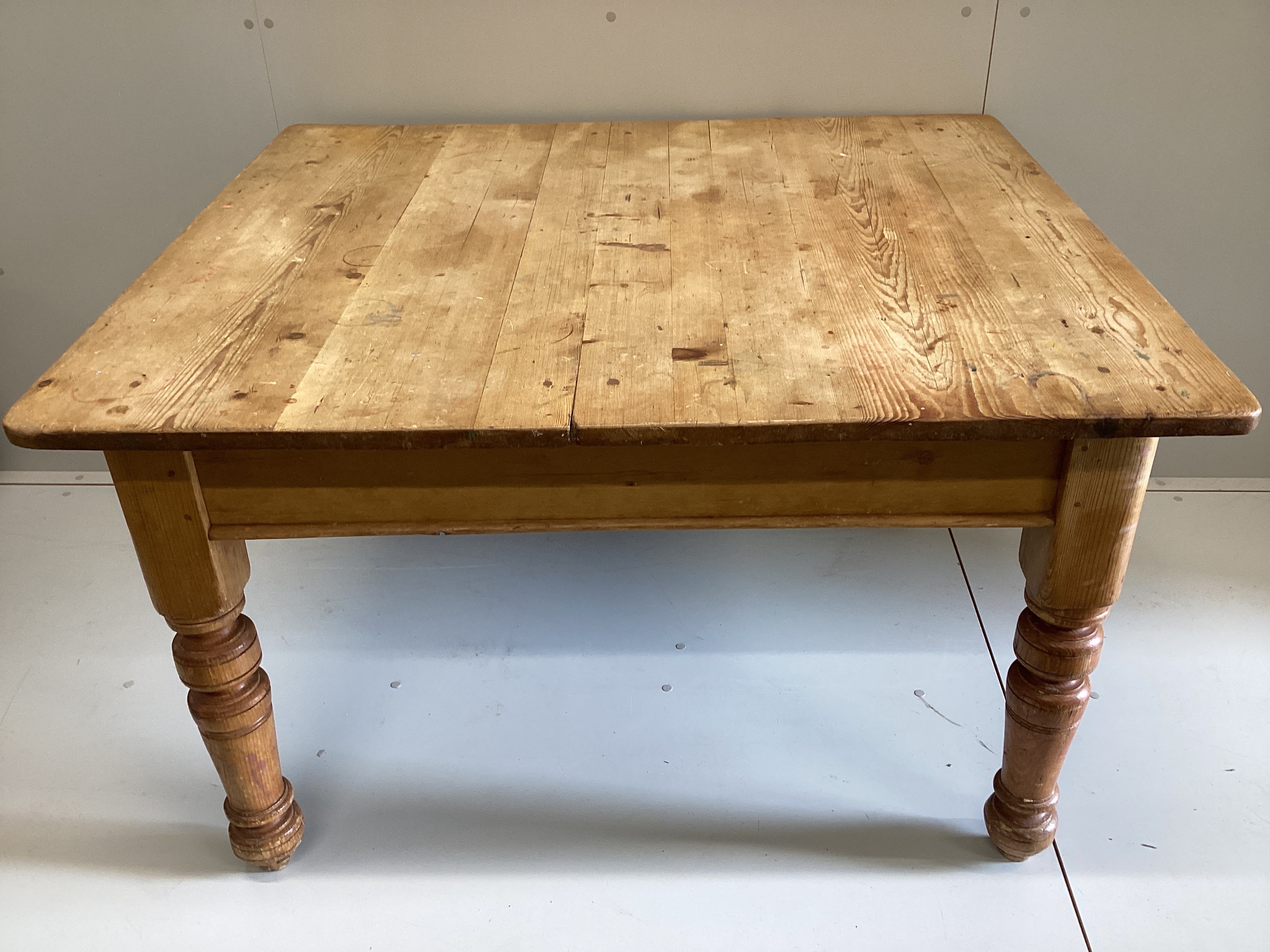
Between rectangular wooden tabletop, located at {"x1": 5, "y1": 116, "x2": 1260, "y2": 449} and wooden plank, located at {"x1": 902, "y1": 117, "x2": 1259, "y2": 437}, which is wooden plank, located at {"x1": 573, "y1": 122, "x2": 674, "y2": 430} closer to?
rectangular wooden tabletop, located at {"x1": 5, "y1": 116, "x2": 1260, "y2": 449}

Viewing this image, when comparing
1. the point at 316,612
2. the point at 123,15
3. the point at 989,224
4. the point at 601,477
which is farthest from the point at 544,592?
the point at 123,15

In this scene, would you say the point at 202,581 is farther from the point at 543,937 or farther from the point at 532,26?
the point at 532,26

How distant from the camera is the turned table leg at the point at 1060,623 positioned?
0.95 meters

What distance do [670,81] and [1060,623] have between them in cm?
103

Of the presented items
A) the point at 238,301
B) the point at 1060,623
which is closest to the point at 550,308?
the point at 238,301

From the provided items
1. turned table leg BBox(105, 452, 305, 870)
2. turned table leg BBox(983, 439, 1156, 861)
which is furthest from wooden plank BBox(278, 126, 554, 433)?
turned table leg BBox(983, 439, 1156, 861)

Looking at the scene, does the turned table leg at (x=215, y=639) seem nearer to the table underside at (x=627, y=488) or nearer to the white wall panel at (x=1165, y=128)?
the table underside at (x=627, y=488)

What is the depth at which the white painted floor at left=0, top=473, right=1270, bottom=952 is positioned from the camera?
1.18 meters

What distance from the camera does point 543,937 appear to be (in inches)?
45.5

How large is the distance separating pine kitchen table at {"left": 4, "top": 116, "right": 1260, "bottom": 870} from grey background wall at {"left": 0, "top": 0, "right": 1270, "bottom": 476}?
428 millimetres

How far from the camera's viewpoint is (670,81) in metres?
1.63

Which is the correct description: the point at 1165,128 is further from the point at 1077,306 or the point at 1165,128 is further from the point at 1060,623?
the point at 1060,623

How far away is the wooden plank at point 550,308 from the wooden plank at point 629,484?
0.22ft

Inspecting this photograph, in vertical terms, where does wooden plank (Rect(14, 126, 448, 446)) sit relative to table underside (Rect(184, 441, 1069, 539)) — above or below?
above
